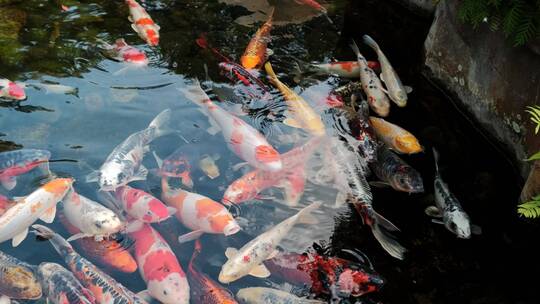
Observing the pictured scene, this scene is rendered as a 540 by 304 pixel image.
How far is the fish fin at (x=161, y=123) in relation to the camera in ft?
19.7

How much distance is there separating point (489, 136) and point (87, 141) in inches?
188

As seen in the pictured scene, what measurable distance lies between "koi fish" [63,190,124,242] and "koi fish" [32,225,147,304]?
0.44 feet

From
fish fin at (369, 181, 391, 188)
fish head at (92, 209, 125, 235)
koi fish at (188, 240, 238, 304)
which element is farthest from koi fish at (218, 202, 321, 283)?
fish fin at (369, 181, 391, 188)

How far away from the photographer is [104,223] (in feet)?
15.7

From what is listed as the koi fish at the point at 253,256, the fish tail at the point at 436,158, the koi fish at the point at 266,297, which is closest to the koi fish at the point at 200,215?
the koi fish at the point at 253,256

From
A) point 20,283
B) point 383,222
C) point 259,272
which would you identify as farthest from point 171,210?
point 383,222

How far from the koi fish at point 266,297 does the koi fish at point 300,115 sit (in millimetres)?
2208

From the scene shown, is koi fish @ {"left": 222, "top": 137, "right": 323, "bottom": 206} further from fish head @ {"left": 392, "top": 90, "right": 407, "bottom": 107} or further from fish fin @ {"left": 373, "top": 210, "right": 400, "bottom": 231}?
fish head @ {"left": 392, "top": 90, "right": 407, "bottom": 107}

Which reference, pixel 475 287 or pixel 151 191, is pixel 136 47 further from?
pixel 475 287

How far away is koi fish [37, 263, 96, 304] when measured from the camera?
421cm

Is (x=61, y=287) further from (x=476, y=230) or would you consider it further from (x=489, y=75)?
(x=489, y=75)

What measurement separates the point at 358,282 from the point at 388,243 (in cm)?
67

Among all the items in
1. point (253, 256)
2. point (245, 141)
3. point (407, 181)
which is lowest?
point (253, 256)

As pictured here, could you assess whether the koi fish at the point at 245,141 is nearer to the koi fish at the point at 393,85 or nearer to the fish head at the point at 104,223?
the fish head at the point at 104,223
